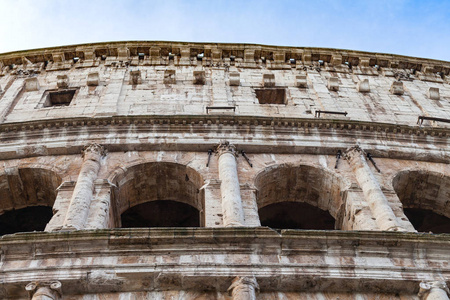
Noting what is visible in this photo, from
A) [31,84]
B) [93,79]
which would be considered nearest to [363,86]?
[93,79]

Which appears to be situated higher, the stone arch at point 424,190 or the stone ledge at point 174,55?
the stone ledge at point 174,55

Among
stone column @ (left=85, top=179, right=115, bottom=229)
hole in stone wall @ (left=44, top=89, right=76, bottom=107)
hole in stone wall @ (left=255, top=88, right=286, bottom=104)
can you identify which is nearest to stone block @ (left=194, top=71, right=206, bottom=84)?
hole in stone wall @ (left=255, top=88, right=286, bottom=104)

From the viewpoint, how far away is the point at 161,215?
1691 cm

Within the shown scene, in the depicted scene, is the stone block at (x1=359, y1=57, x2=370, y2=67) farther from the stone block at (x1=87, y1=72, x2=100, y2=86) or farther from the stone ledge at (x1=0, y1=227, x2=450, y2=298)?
the stone ledge at (x1=0, y1=227, x2=450, y2=298)

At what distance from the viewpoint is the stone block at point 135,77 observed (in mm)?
19516

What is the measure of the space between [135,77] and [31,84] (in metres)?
3.48

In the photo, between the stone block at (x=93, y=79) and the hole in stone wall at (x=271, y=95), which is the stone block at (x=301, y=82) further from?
the stone block at (x=93, y=79)

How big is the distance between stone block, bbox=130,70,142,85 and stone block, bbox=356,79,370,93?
24.4 ft

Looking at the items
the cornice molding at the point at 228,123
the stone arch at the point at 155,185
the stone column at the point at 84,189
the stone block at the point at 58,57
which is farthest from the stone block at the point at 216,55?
the stone column at the point at 84,189

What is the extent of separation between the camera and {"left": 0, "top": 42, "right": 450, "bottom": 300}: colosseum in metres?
10.5

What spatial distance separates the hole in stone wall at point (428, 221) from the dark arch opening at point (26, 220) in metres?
10.3

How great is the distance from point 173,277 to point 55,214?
3.73 m

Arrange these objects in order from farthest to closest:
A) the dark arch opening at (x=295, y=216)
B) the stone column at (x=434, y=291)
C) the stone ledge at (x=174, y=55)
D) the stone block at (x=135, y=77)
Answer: the stone ledge at (x=174, y=55) → the stone block at (x=135, y=77) → the dark arch opening at (x=295, y=216) → the stone column at (x=434, y=291)

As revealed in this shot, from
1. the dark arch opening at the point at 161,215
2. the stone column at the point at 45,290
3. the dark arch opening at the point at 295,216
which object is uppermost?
the dark arch opening at the point at 161,215
